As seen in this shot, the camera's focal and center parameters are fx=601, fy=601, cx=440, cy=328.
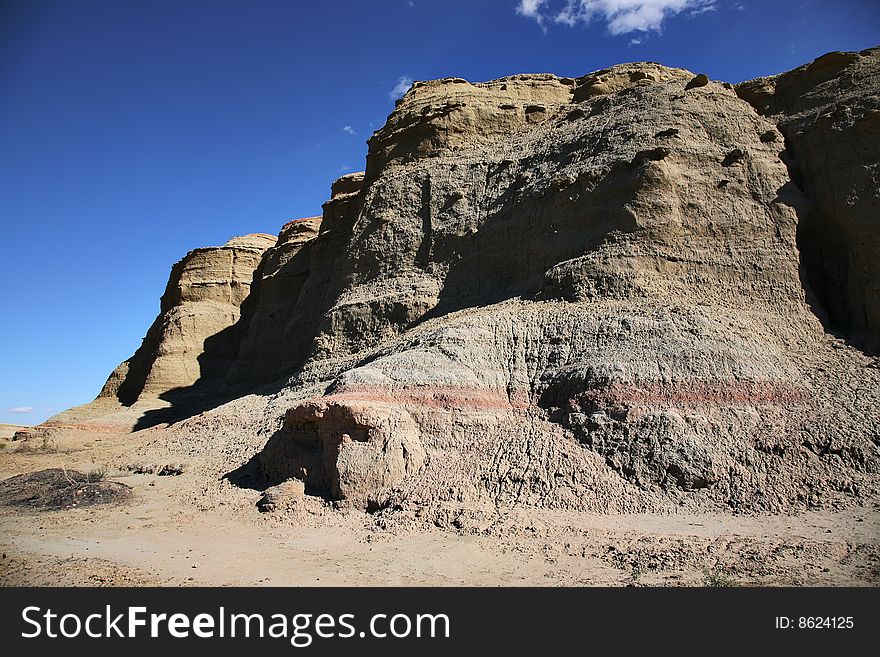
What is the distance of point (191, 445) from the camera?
17500 millimetres

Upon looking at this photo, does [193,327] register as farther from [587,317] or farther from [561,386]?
[561,386]

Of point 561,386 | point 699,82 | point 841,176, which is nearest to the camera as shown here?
point 561,386

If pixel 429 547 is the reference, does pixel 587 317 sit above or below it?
above

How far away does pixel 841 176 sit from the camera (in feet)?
52.9

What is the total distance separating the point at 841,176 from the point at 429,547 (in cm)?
1492

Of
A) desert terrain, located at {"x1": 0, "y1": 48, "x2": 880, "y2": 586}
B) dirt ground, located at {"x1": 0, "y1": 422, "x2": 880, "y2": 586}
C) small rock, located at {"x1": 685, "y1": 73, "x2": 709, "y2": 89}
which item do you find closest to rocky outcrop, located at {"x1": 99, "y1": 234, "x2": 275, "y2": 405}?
desert terrain, located at {"x1": 0, "y1": 48, "x2": 880, "y2": 586}

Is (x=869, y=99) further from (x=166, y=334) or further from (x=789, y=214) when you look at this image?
(x=166, y=334)

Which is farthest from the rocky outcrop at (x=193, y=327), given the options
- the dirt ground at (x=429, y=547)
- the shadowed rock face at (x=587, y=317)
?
the dirt ground at (x=429, y=547)

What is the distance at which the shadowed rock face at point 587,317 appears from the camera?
11078mm

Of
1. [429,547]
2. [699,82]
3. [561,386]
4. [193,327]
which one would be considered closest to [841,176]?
[699,82]

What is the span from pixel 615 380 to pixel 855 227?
338 inches

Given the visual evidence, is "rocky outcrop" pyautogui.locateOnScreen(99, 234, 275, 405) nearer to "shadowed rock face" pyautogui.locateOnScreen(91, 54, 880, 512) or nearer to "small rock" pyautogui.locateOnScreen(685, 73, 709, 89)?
"shadowed rock face" pyautogui.locateOnScreen(91, 54, 880, 512)

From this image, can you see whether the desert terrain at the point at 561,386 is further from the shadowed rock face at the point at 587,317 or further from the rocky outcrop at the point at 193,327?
the rocky outcrop at the point at 193,327

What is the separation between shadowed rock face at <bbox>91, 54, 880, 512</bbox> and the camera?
11078 mm
